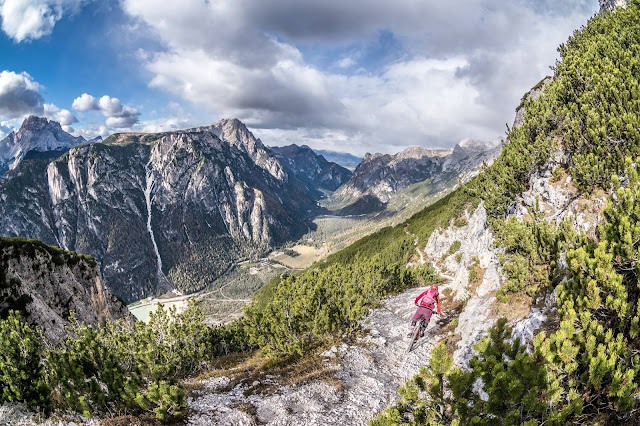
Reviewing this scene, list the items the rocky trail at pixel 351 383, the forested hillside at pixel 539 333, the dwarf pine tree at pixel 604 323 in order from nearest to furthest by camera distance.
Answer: the dwarf pine tree at pixel 604 323, the forested hillside at pixel 539 333, the rocky trail at pixel 351 383

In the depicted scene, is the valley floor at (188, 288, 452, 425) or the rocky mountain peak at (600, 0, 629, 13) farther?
the rocky mountain peak at (600, 0, 629, 13)

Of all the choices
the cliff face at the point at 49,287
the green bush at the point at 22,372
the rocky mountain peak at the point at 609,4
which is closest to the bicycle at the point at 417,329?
the green bush at the point at 22,372

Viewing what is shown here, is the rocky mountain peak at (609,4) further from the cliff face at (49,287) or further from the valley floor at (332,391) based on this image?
the cliff face at (49,287)

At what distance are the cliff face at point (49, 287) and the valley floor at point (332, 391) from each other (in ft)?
131

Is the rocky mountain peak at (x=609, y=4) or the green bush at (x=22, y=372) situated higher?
the rocky mountain peak at (x=609, y=4)

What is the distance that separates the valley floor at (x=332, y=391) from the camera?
52.1 ft

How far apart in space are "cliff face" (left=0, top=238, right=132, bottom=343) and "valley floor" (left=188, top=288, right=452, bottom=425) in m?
40.0

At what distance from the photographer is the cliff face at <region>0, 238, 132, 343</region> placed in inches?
1952

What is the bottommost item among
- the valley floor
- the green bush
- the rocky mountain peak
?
the valley floor

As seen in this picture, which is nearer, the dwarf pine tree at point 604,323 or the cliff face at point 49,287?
the dwarf pine tree at point 604,323

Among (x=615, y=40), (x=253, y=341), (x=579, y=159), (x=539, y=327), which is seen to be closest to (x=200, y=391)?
(x=253, y=341)

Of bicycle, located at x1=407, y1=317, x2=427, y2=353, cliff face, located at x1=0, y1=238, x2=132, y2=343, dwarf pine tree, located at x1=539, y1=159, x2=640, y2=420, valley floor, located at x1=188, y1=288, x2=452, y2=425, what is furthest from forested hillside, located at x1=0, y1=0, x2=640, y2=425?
cliff face, located at x1=0, y1=238, x2=132, y2=343

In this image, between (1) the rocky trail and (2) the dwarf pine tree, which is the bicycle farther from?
(2) the dwarf pine tree

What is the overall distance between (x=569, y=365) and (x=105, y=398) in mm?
17686
